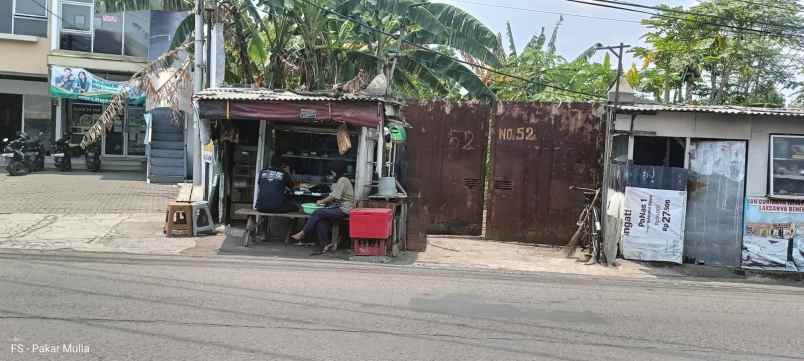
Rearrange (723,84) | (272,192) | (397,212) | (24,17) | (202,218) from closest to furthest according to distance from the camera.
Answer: (272,192), (397,212), (202,218), (723,84), (24,17)

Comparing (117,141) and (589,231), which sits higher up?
(117,141)

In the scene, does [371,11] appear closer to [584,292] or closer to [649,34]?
[649,34]

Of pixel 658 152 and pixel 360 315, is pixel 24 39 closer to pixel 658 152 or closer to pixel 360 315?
pixel 658 152

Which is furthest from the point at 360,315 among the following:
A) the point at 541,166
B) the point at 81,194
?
the point at 81,194

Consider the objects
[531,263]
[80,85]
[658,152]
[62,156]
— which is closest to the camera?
[531,263]

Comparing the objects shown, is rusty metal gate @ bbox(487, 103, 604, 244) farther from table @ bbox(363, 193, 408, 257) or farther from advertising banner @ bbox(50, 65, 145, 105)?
advertising banner @ bbox(50, 65, 145, 105)

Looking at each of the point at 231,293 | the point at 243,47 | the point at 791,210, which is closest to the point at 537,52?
the point at 243,47

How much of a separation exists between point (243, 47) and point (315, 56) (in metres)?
2.15

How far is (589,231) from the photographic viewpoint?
1184 centimetres

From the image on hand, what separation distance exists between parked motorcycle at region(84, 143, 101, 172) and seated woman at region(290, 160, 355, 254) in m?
13.7

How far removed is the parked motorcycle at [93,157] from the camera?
73.1 feet

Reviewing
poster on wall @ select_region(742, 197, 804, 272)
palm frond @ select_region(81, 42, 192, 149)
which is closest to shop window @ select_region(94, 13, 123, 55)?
palm frond @ select_region(81, 42, 192, 149)

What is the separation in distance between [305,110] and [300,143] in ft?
6.48

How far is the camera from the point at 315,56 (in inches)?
691
